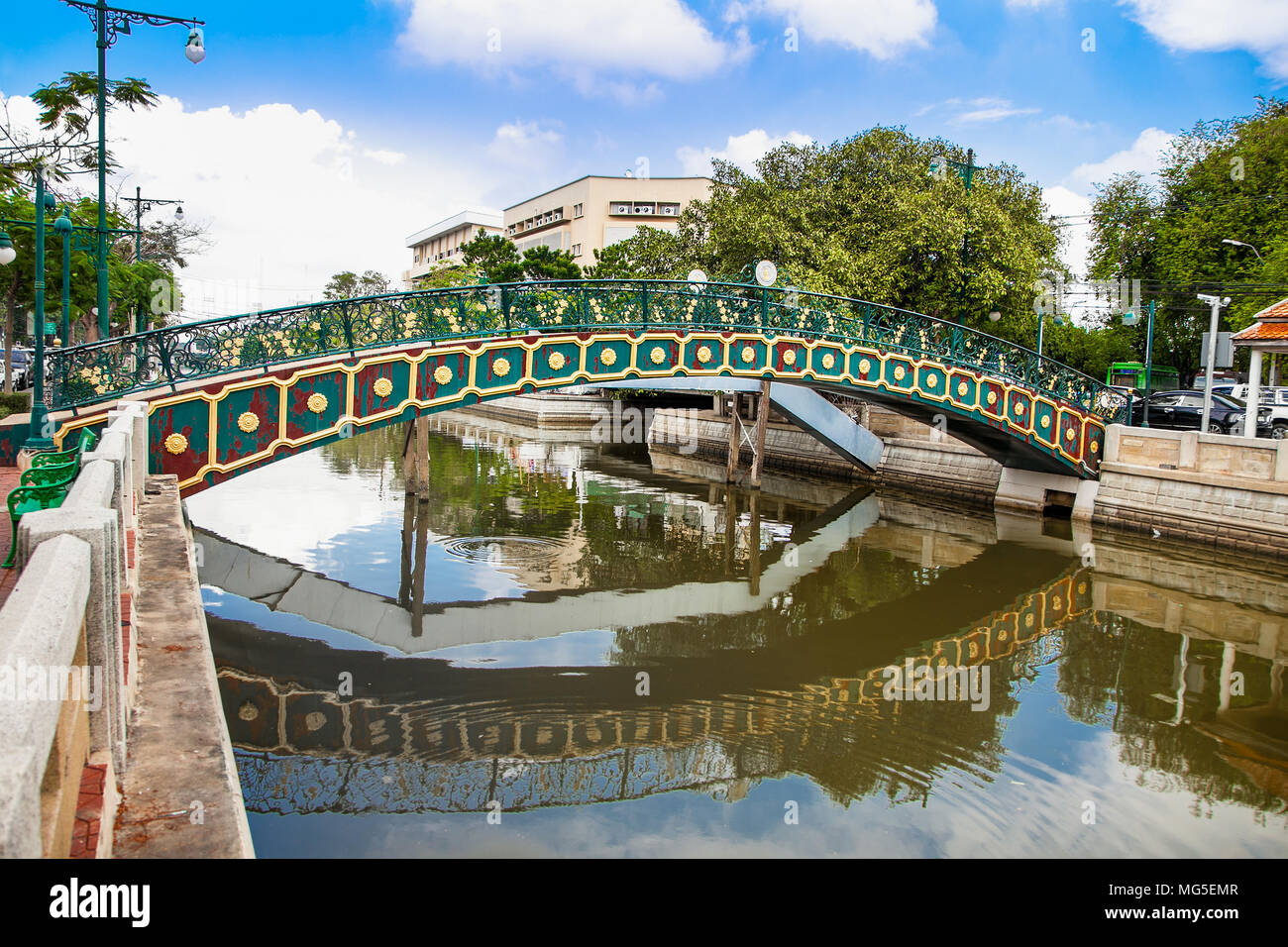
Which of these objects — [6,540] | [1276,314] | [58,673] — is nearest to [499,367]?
[6,540]

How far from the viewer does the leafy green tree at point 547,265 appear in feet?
146

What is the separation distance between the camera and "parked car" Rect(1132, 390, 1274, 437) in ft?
80.3

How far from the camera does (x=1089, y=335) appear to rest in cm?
5538

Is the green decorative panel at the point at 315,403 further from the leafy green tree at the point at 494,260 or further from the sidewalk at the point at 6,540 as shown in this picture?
the leafy green tree at the point at 494,260

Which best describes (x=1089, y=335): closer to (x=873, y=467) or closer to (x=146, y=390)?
(x=873, y=467)

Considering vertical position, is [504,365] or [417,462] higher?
[504,365]

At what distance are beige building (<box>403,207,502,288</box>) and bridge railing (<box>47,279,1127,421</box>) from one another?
219 feet

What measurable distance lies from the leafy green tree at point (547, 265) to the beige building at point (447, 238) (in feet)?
121

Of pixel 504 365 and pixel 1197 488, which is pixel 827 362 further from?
pixel 1197 488

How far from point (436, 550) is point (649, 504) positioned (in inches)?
293

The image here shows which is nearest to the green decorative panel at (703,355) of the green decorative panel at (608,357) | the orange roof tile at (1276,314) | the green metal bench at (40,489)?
the green decorative panel at (608,357)

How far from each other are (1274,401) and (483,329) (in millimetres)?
22893

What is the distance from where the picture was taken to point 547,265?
45.2 m

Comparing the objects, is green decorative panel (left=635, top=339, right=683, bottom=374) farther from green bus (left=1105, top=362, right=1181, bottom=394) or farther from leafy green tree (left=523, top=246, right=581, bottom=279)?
green bus (left=1105, top=362, right=1181, bottom=394)
